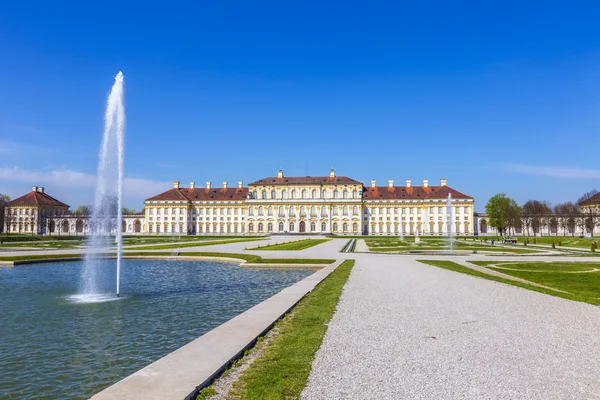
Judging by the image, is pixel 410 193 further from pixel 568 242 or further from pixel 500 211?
pixel 568 242

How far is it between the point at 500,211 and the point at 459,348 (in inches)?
3102

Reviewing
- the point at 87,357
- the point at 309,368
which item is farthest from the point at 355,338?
the point at 87,357

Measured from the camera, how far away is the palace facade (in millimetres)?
90188

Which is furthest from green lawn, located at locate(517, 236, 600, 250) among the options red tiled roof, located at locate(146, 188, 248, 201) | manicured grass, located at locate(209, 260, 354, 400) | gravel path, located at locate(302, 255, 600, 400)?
red tiled roof, located at locate(146, 188, 248, 201)

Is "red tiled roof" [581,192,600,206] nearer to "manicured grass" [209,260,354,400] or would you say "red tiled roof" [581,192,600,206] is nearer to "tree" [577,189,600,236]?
"tree" [577,189,600,236]

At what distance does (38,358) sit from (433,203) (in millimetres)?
88432

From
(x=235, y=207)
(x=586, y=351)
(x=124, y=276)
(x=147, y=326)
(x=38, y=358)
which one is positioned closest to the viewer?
(x=586, y=351)

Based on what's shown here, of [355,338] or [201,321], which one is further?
[201,321]

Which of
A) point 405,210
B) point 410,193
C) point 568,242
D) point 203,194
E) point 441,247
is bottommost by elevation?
point 568,242

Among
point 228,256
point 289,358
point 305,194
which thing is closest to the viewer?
point 289,358

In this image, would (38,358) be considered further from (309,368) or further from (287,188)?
(287,188)

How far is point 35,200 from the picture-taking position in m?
97.4

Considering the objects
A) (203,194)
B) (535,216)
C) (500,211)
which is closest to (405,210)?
(500,211)

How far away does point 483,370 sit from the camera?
18.1 ft
